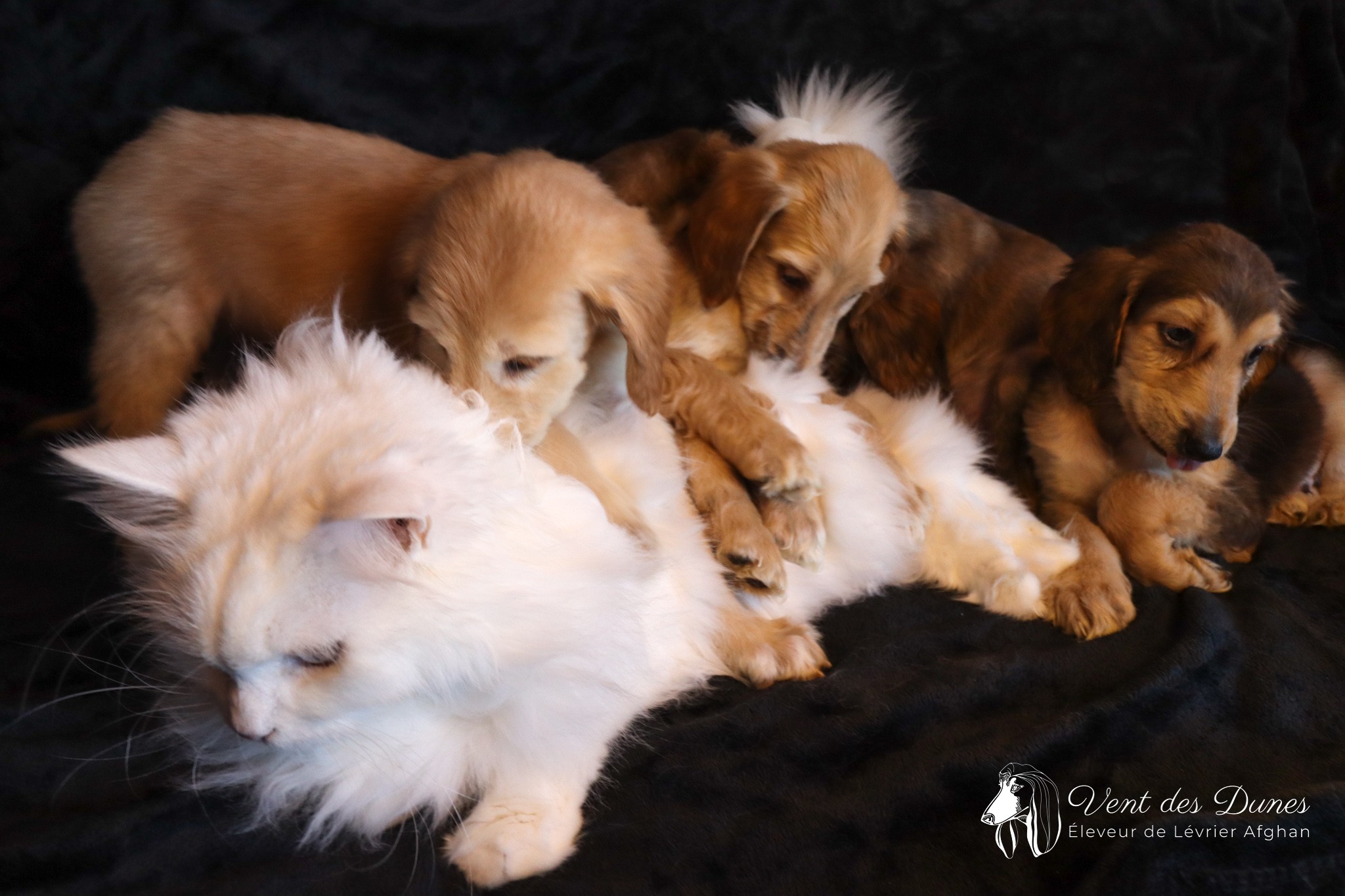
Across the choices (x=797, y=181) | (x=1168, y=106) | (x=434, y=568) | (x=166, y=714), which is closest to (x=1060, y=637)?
(x=797, y=181)

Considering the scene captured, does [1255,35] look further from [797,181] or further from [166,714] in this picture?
[166,714]

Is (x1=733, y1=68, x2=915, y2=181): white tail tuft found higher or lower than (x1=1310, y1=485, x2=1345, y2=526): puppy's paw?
higher

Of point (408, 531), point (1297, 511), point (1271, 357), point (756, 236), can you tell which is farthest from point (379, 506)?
point (1297, 511)

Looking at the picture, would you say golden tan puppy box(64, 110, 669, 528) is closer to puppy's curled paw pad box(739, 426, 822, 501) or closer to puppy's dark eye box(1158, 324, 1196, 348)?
puppy's curled paw pad box(739, 426, 822, 501)

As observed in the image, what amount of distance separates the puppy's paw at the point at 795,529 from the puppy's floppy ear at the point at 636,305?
223 millimetres

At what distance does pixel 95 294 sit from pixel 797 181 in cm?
109

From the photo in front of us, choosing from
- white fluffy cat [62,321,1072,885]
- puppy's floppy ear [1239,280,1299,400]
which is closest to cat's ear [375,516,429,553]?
white fluffy cat [62,321,1072,885]

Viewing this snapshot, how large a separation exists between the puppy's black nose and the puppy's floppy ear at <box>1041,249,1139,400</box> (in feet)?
0.48

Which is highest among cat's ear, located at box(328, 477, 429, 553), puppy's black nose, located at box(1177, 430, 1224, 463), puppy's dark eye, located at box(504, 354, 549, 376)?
cat's ear, located at box(328, 477, 429, 553)

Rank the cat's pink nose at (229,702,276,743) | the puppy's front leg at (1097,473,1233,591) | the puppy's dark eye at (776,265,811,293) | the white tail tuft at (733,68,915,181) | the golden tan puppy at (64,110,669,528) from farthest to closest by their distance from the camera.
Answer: the white tail tuft at (733,68,915,181) < the puppy's dark eye at (776,265,811,293) < the puppy's front leg at (1097,473,1233,591) < the golden tan puppy at (64,110,669,528) < the cat's pink nose at (229,702,276,743)

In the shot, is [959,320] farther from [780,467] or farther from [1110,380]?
[780,467]

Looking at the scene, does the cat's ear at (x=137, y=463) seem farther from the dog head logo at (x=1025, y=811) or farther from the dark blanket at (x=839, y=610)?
the dog head logo at (x=1025, y=811)

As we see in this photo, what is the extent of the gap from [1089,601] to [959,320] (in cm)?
59

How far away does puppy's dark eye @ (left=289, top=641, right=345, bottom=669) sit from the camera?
778 mm
